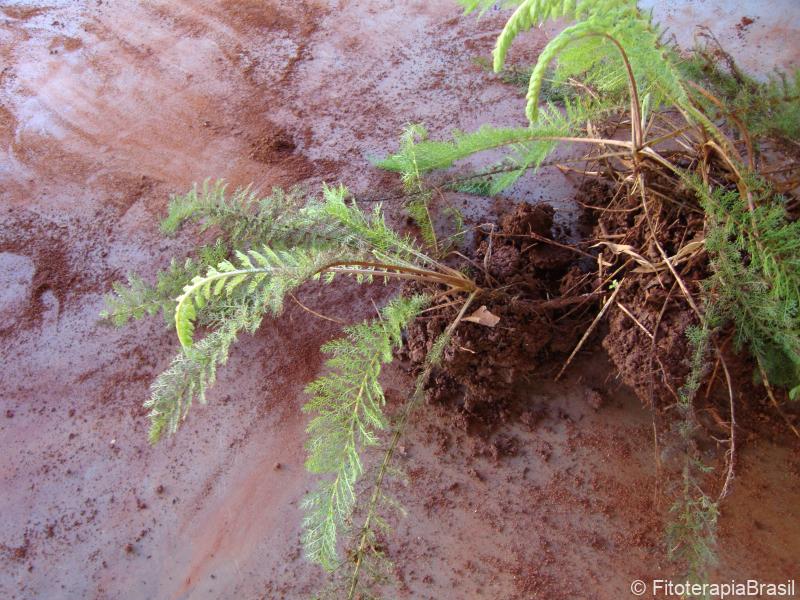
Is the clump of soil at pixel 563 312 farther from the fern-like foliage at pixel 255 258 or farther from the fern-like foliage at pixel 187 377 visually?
the fern-like foliage at pixel 187 377

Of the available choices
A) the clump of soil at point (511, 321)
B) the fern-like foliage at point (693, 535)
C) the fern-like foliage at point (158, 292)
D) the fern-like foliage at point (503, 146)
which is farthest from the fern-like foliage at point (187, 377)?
the fern-like foliage at point (693, 535)

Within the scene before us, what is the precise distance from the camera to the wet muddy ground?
6.10ft

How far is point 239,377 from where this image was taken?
227 cm

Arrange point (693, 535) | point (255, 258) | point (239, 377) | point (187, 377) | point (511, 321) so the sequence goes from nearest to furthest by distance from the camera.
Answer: point (693, 535), point (187, 377), point (255, 258), point (511, 321), point (239, 377)

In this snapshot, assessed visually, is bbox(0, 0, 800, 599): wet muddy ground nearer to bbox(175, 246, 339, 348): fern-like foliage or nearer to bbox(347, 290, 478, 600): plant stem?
bbox(347, 290, 478, 600): plant stem

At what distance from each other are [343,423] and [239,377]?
681 mm

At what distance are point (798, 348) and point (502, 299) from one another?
837 millimetres

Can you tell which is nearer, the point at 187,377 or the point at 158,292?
the point at 187,377

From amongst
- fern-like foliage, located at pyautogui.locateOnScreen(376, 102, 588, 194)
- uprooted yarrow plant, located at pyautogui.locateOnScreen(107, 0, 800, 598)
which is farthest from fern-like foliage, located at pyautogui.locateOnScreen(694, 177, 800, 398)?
fern-like foliage, located at pyautogui.locateOnScreen(376, 102, 588, 194)

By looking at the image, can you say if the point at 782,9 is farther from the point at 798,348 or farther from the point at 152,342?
the point at 152,342

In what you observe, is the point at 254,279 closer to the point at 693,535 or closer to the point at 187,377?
the point at 187,377
